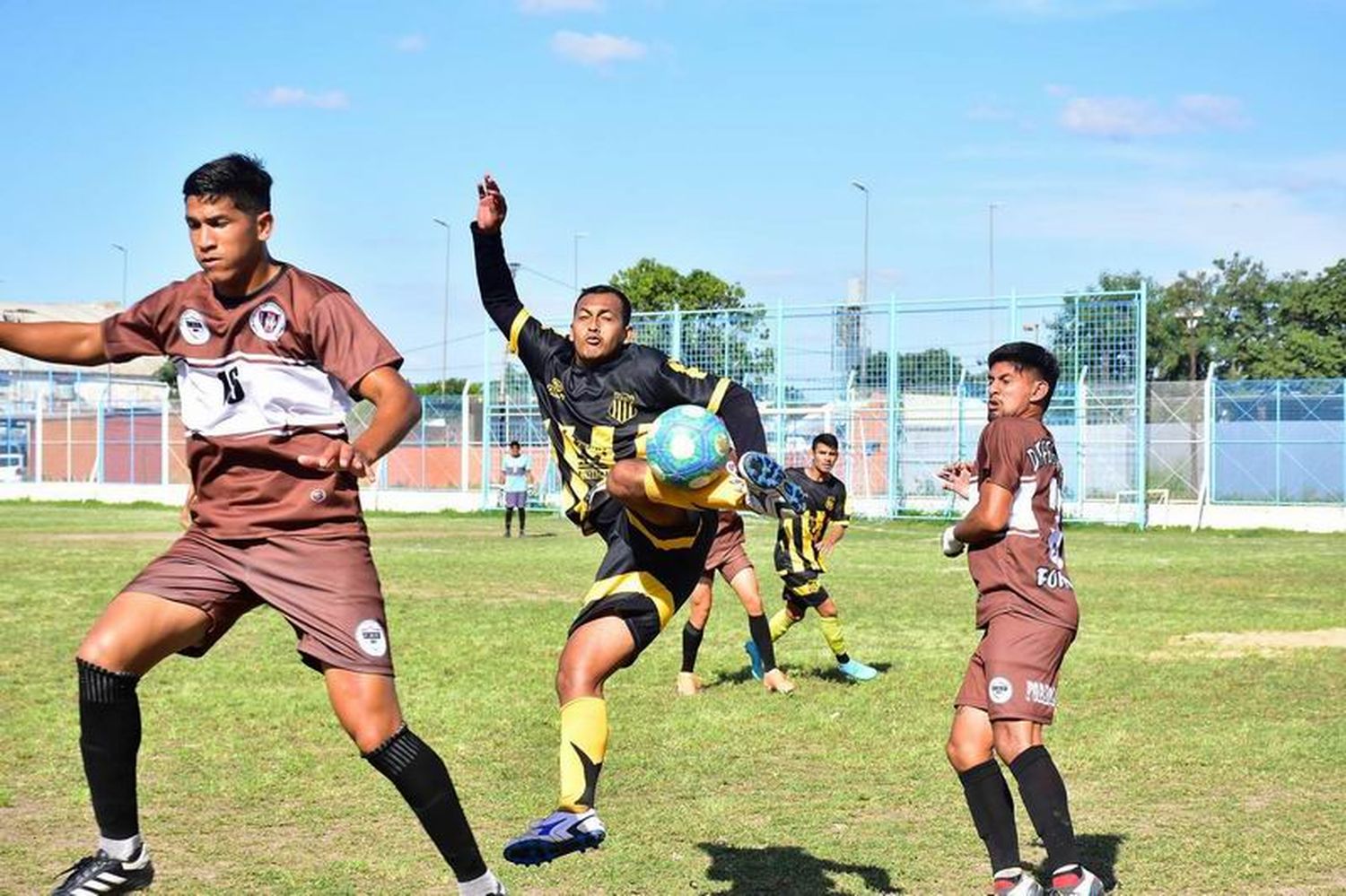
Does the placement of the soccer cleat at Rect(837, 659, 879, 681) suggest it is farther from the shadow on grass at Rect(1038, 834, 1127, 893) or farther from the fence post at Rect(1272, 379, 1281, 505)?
the fence post at Rect(1272, 379, 1281, 505)

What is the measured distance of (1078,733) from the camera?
36.6 feet

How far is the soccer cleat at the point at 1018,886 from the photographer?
21.9ft

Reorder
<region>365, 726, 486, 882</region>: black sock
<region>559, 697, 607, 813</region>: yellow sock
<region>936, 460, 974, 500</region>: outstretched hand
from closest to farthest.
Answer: <region>365, 726, 486, 882</region>: black sock < <region>559, 697, 607, 813</region>: yellow sock < <region>936, 460, 974, 500</region>: outstretched hand

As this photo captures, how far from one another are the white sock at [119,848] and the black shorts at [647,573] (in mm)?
1903

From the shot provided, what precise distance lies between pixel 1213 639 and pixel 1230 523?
86.1 ft

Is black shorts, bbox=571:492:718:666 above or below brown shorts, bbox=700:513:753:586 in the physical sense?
above

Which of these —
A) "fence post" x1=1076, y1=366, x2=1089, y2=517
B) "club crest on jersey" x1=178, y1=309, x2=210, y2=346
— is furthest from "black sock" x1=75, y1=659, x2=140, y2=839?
"fence post" x1=1076, y1=366, x2=1089, y2=517

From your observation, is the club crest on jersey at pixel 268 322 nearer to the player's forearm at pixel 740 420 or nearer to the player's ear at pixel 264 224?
the player's ear at pixel 264 224

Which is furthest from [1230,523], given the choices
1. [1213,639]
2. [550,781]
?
[550,781]

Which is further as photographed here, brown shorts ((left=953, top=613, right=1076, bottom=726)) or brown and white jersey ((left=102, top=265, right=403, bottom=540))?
brown shorts ((left=953, top=613, right=1076, bottom=726))

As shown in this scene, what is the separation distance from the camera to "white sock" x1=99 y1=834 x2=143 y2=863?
19.6 ft

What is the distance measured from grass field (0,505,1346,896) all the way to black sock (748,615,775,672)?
360mm

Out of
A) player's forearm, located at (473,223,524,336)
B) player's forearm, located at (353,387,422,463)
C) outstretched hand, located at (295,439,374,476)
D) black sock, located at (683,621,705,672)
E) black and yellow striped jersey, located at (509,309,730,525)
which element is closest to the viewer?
outstretched hand, located at (295,439,374,476)

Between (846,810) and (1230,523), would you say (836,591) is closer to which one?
(846,810)
